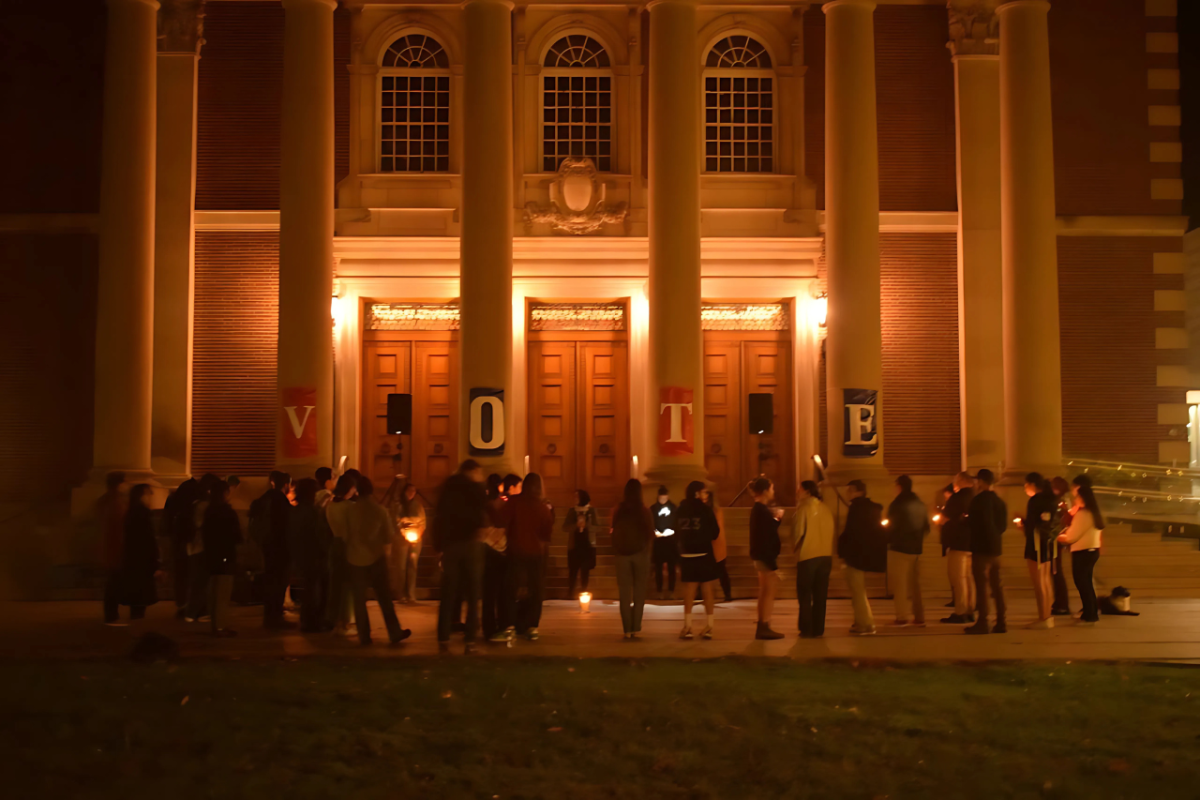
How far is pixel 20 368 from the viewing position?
2480 cm

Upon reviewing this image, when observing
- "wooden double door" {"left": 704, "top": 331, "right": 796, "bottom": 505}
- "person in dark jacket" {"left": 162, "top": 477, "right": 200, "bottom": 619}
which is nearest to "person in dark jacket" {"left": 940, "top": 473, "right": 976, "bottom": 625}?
"person in dark jacket" {"left": 162, "top": 477, "right": 200, "bottom": 619}

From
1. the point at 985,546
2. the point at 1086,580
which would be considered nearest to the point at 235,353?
the point at 985,546

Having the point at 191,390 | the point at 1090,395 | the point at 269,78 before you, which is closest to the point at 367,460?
the point at 191,390

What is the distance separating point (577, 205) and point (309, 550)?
12233 mm

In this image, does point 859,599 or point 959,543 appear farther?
point 959,543

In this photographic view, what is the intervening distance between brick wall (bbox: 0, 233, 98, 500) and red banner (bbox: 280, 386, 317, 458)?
5071mm

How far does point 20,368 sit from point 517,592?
49.0ft

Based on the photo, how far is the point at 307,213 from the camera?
2245 cm

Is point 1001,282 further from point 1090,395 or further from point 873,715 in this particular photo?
point 873,715

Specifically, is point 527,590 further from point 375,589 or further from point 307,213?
point 307,213

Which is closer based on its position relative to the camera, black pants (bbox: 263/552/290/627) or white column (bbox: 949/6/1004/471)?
black pants (bbox: 263/552/290/627)

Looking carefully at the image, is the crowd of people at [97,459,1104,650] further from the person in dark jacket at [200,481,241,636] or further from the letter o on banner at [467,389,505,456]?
the letter o on banner at [467,389,505,456]

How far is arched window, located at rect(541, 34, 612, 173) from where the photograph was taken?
2594cm

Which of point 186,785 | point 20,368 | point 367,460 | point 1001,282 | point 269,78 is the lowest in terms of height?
point 186,785
